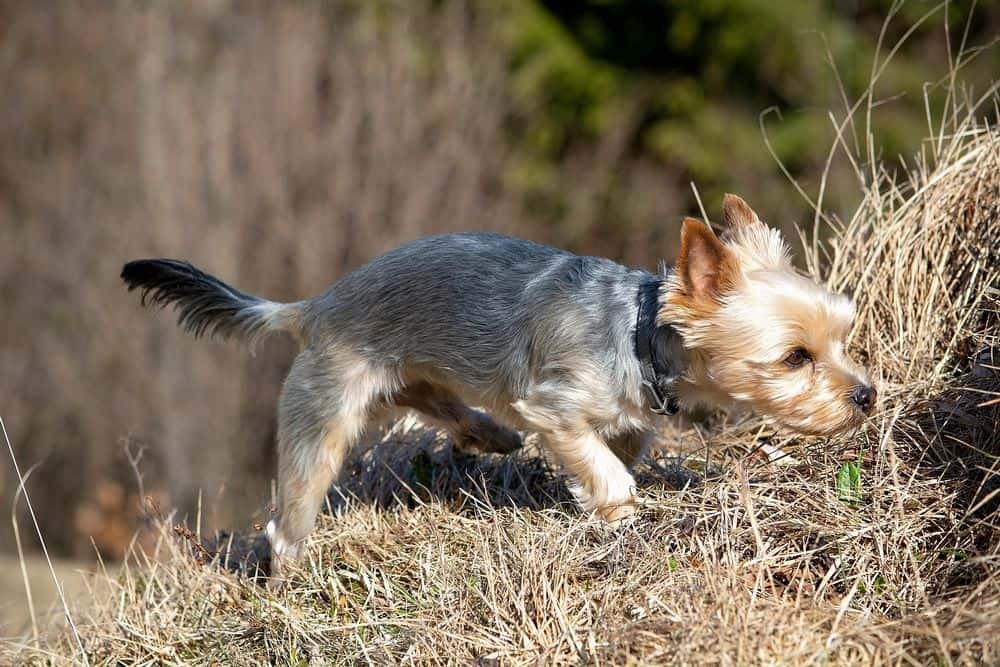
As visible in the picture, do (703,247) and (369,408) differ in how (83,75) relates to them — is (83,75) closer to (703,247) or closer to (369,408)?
(369,408)

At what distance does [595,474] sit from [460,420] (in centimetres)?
103

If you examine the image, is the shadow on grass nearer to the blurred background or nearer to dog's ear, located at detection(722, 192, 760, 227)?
dog's ear, located at detection(722, 192, 760, 227)

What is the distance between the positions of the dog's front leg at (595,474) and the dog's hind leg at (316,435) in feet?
2.81

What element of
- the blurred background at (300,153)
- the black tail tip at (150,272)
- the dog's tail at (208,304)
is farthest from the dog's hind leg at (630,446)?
the blurred background at (300,153)

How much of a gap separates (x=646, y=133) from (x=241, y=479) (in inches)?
254

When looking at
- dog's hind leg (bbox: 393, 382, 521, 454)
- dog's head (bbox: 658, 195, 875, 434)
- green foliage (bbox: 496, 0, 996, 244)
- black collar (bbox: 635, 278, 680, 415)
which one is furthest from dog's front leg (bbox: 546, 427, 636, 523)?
green foliage (bbox: 496, 0, 996, 244)

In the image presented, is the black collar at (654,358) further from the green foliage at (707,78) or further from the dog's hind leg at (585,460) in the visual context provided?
the green foliage at (707,78)

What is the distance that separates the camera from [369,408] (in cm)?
487

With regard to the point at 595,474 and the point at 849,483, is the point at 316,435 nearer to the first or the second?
the point at 595,474

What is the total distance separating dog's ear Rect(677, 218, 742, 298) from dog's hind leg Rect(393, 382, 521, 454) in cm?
140

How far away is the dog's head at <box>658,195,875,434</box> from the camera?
13.5ft

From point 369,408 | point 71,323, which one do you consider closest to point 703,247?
point 369,408

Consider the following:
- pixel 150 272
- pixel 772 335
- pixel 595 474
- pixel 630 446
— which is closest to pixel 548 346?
pixel 595 474

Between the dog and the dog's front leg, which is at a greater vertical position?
the dog
